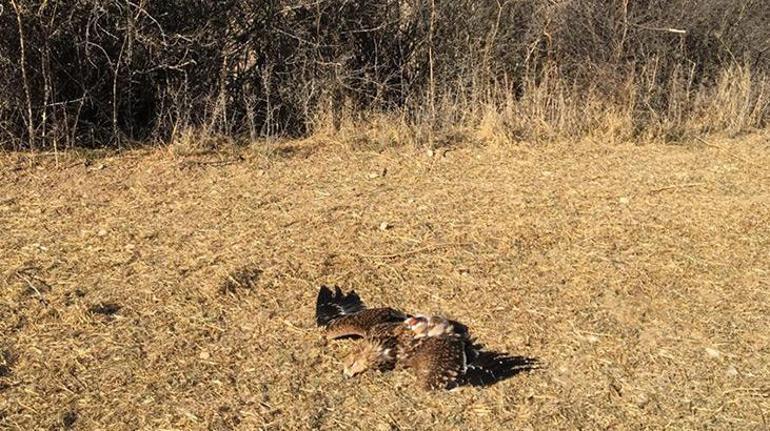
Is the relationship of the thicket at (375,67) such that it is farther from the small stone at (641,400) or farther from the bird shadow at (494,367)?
the small stone at (641,400)

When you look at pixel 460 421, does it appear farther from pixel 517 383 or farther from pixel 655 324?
pixel 655 324

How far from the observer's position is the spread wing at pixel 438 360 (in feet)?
11.0

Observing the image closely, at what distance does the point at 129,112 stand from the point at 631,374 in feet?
16.0

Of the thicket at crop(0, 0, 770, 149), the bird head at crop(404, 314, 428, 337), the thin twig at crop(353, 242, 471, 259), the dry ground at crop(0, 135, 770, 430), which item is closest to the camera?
the dry ground at crop(0, 135, 770, 430)

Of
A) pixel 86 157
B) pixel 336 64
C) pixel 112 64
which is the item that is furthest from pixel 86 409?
pixel 336 64

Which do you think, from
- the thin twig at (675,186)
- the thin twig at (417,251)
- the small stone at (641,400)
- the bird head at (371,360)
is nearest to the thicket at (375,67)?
the thin twig at (675,186)

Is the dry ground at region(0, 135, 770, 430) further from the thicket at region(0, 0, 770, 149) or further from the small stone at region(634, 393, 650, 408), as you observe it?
the thicket at region(0, 0, 770, 149)

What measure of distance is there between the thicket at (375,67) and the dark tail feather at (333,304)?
304 cm

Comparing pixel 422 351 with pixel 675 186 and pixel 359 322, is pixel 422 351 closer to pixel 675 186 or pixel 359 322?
pixel 359 322

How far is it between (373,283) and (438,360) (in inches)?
39.1

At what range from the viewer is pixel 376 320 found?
374 centimetres

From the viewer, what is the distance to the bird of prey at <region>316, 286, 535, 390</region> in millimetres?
3398

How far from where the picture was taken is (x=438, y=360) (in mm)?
3416

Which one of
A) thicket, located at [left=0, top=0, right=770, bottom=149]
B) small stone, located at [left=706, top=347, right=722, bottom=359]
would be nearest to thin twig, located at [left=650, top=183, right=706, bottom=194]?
thicket, located at [left=0, top=0, right=770, bottom=149]
